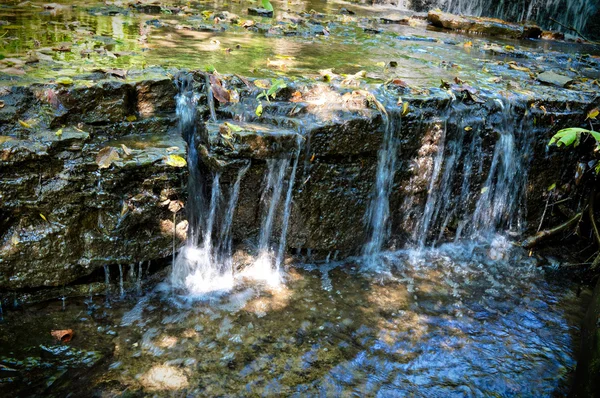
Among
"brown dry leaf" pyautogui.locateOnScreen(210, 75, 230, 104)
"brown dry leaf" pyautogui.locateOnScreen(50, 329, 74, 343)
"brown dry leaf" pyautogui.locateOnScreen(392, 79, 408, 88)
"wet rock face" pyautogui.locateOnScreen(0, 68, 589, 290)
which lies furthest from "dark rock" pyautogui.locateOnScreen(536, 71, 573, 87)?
"brown dry leaf" pyautogui.locateOnScreen(50, 329, 74, 343)

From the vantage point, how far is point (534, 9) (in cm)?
1202

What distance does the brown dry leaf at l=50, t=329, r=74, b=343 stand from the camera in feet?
9.39

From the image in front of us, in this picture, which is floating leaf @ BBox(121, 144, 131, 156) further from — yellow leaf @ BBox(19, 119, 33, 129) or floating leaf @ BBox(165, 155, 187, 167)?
yellow leaf @ BBox(19, 119, 33, 129)

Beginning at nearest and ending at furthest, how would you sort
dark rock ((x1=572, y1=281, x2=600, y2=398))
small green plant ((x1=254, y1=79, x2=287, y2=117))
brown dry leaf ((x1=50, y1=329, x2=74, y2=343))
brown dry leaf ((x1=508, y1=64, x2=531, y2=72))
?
dark rock ((x1=572, y1=281, x2=600, y2=398)), brown dry leaf ((x1=50, y1=329, x2=74, y2=343)), small green plant ((x1=254, y1=79, x2=287, y2=117)), brown dry leaf ((x1=508, y1=64, x2=531, y2=72))

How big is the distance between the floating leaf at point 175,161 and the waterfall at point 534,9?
36.1ft

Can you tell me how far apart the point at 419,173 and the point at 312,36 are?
11.3ft

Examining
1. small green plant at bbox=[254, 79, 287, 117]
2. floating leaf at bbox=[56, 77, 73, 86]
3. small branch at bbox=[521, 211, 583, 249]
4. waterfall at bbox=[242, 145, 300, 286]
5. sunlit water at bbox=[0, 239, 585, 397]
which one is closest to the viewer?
sunlit water at bbox=[0, 239, 585, 397]

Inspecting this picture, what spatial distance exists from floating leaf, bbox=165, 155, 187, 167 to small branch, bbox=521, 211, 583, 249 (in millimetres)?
3529

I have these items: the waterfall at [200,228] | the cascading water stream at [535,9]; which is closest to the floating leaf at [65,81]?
the waterfall at [200,228]

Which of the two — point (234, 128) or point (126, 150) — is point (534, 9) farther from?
point (126, 150)

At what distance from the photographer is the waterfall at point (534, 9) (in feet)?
36.6

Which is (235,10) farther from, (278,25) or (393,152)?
(393,152)

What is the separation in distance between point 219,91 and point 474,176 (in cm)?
252

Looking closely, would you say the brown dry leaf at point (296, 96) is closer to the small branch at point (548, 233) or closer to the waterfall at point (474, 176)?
the waterfall at point (474, 176)
